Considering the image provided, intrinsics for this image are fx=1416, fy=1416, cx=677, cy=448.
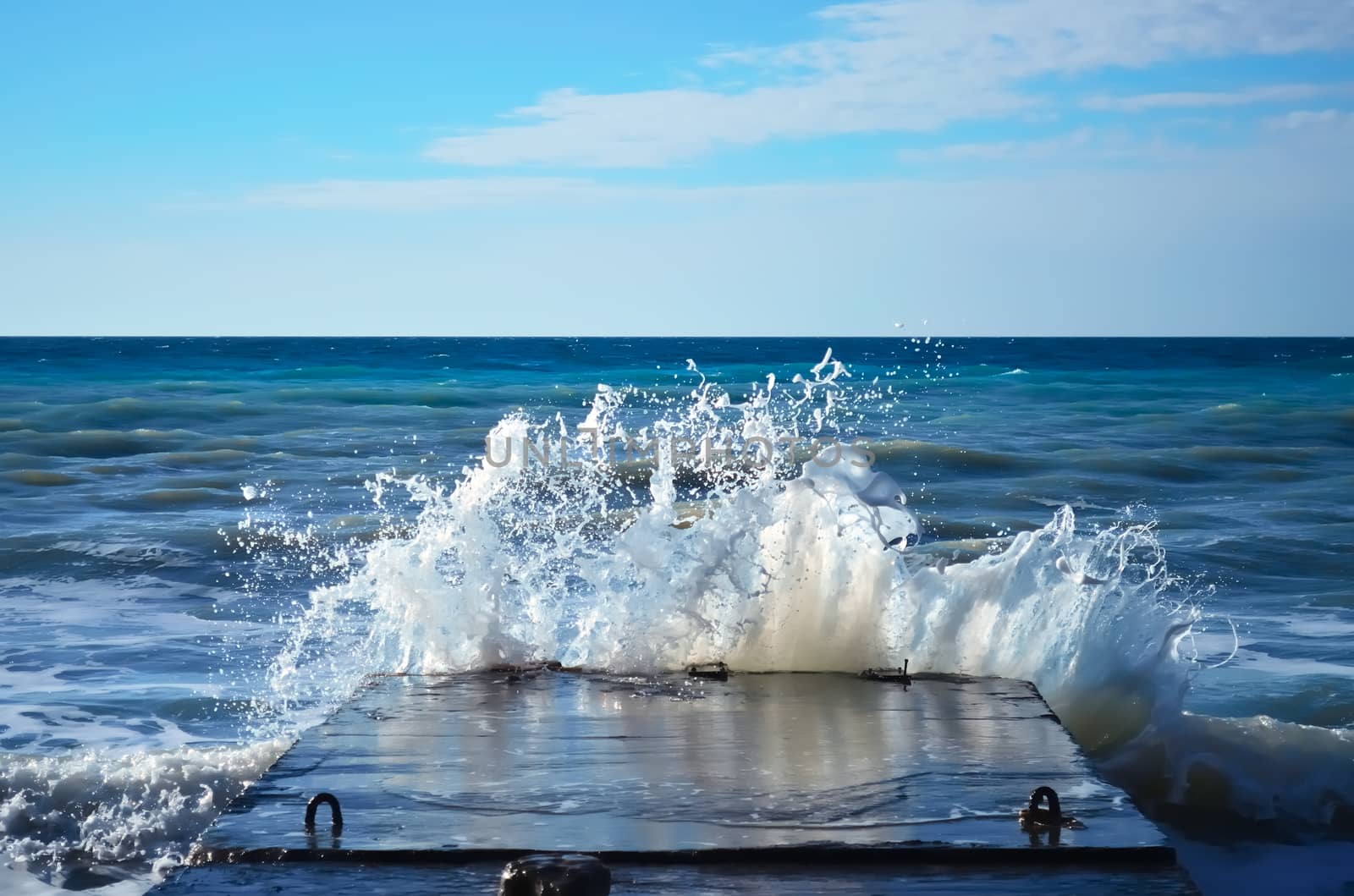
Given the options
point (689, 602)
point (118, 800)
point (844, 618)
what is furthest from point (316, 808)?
point (844, 618)

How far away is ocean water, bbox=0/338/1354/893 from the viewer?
5.84 m

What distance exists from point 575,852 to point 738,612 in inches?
116

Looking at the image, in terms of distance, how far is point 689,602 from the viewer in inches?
249

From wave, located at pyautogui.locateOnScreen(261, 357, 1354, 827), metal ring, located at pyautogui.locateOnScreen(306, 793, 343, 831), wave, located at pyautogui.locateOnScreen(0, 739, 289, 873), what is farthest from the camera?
wave, located at pyautogui.locateOnScreen(261, 357, 1354, 827)

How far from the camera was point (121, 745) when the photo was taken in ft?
21.4

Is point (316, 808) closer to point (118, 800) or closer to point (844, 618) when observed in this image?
point (118, 800)

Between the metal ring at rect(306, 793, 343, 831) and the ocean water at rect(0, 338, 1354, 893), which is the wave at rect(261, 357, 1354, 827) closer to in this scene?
the ocean water at rect(0, 338, 1354, 893)

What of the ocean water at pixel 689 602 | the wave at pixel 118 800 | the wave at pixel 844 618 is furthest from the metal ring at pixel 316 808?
the wave at pixel 844 618

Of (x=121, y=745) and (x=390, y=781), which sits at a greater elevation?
(x=390, y=781)

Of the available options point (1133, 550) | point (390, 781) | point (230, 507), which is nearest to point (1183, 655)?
point (1133, 550)

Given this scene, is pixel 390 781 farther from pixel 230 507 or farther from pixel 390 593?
pixel 230 507

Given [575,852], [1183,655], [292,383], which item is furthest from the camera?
[292,383]

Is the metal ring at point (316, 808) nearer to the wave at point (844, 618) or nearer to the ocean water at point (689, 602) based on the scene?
the ocean water at point (689, 602)

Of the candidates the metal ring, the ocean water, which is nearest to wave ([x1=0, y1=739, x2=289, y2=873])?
the ocean water
